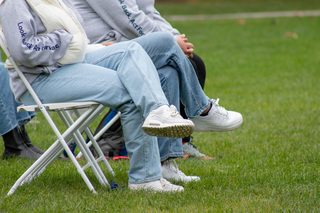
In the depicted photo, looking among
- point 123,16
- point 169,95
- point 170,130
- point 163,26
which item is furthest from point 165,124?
point 163,26

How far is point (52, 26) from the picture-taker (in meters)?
3.23

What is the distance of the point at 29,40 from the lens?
3.07 m

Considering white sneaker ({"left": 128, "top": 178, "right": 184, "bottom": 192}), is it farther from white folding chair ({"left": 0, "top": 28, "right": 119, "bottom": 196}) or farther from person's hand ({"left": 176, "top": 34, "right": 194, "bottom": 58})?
person's hand ({"left": 176, "top": 34, "right": 194, "bottom": 58})

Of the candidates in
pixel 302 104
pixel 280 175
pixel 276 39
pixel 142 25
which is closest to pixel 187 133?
pixel 280 175

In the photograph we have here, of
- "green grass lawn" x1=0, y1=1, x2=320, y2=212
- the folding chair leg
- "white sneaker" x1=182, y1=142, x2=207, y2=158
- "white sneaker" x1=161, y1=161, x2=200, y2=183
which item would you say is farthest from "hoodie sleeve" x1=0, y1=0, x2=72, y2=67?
"white sneaker" x1=182, y1=142, x2=207, y2=158

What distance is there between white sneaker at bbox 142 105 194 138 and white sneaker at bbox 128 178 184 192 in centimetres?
39

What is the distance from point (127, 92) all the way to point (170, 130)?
1.27ft

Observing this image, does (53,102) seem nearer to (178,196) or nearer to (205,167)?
(178,196)

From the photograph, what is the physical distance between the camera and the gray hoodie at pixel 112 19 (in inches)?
158

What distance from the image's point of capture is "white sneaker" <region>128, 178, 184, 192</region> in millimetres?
3246

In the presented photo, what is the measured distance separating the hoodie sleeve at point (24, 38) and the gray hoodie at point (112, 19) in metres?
0.93

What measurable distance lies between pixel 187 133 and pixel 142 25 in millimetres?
1354

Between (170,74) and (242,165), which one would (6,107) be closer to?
(170,74)

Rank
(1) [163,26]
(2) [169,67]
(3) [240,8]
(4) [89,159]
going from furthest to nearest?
1. (3) [240,8]
2. (1) [163,26]
3. (2) [169,67]
4. (4) [89,159]
